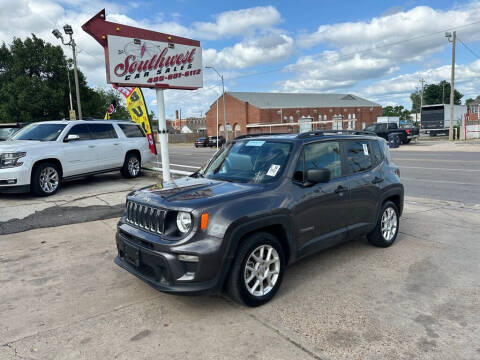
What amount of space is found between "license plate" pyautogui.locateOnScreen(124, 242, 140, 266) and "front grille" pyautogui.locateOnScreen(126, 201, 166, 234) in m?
0.22

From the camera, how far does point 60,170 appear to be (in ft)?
30.0

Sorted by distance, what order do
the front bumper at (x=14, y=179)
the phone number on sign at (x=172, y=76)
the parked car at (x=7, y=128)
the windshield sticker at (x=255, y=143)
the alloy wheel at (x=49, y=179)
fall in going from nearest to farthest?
the windshield sticker at (x=255, y=143) < the phone number on sign at (x=172, y=76) < the front bumper at (x=14, y=179) < the alloy wheel at (x=49, y=179) < the parked car at (x=7, y=128)

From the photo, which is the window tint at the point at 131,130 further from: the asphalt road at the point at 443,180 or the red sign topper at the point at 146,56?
the asphalt road at the point at 443,180

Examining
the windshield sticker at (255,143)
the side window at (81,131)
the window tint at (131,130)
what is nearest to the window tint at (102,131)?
the side window at (81,131)

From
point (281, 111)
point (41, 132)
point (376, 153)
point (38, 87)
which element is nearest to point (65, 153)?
point (41, 132)

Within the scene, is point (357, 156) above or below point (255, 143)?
below

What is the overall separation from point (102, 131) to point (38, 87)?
91.3 ft

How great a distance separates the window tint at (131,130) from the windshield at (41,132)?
1970mm

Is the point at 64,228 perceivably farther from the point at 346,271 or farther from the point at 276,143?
the point at 346,271

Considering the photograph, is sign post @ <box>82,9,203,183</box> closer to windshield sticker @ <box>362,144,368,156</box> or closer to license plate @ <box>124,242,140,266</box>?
license plate @ <box>124,242,140,266</box>

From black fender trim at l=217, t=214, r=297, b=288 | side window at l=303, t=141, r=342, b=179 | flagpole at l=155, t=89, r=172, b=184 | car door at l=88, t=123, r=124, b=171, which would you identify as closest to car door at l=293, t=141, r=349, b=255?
side window at l=303, t=141, r=342, b=179

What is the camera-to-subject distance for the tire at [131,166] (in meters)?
11.1

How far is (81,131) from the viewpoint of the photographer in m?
9.80

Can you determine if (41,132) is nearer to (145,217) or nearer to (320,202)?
(145,217)
